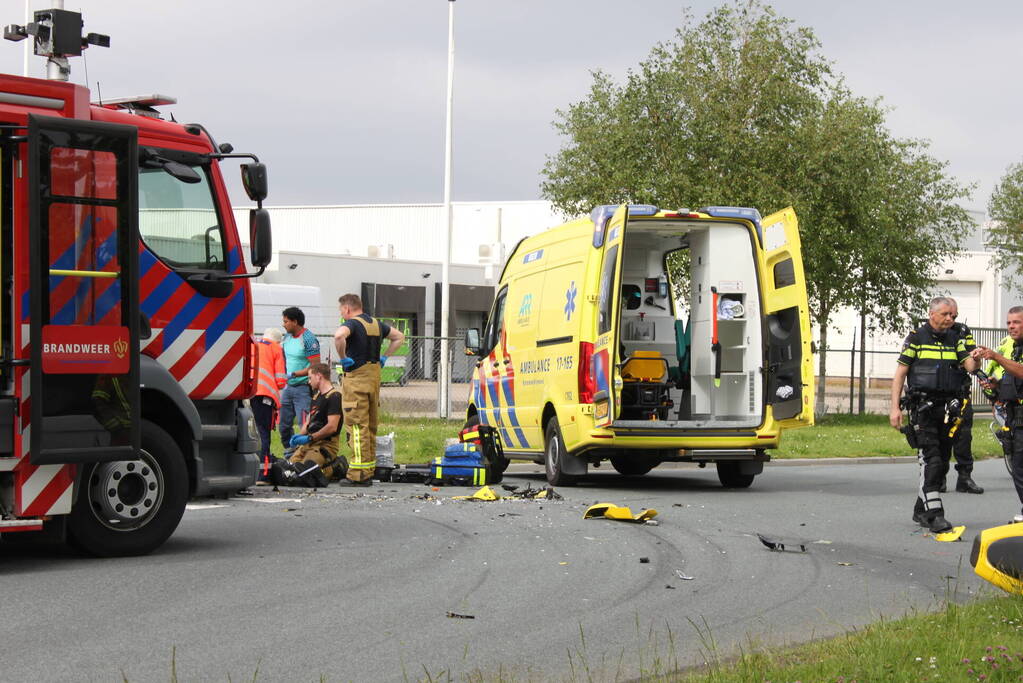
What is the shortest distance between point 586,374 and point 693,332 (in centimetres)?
213

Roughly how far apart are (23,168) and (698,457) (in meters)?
7.62

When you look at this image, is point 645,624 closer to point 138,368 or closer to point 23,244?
point 138,368

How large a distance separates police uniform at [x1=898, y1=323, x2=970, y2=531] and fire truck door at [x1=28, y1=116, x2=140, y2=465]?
5798 millimetres

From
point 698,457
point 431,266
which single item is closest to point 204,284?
point 698,457

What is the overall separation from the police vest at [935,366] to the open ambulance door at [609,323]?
315 cm

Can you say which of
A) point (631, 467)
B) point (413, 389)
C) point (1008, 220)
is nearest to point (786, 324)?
point (631, 467)

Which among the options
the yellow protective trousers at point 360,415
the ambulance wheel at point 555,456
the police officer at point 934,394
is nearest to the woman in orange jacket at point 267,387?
the yellow protective trousers at point 360,415

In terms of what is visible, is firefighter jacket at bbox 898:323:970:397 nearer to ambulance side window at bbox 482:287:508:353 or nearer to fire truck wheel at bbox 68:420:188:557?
fire truck wheel at bbox 68:420:188:557

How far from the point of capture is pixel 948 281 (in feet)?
194

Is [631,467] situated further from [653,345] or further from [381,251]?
[381,251]

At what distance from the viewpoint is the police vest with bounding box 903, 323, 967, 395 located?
413 inches

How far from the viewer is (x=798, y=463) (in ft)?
61.4

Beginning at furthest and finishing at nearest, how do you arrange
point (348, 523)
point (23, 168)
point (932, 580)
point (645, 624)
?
point (348, 523), point (932, 580), point (23, 168), point (645, 624)

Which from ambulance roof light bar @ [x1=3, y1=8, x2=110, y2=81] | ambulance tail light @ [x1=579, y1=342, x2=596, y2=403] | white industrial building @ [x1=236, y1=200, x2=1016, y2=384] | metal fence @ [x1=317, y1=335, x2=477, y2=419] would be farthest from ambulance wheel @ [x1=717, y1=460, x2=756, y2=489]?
white industrial building @ [x1=236, y1=200, x2=1016, y2=384]
